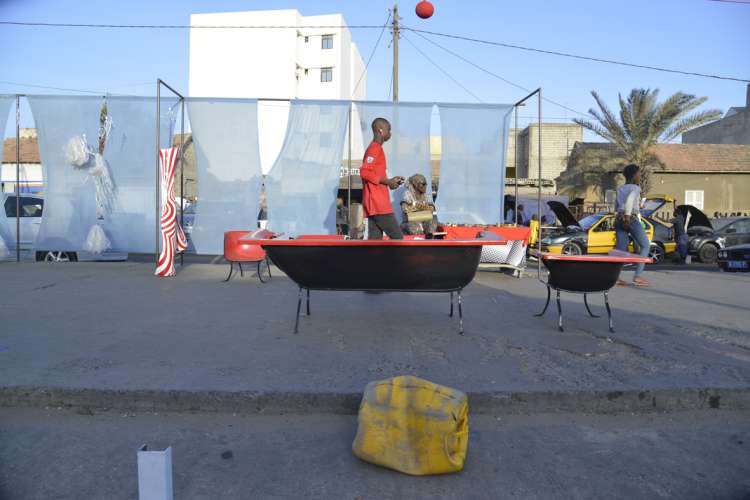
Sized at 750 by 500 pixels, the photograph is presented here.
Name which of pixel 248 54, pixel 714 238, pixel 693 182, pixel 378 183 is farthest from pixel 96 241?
pixel 248 54

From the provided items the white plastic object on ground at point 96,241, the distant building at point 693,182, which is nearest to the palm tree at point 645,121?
the distant building at point 693,182

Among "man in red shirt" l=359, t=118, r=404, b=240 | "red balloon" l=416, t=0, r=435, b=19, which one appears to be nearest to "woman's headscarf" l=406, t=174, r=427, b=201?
"man in red shirt" l=359, t=118, r=404, b=240

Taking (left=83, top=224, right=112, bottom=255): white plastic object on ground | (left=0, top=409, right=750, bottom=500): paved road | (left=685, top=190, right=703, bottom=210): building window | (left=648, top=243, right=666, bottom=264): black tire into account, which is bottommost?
(left=0, top=409, right=750, bottom=500): paved road

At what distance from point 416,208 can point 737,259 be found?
289 inches

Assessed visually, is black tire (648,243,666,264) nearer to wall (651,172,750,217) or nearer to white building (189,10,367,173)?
wall (651,172,750,217)

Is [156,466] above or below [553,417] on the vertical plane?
above

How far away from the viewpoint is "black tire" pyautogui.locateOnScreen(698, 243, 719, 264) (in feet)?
54.9

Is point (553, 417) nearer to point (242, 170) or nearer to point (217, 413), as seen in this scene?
point (217, 413)

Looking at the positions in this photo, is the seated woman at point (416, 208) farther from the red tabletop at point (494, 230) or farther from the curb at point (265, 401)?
the curb at point (265, 401)

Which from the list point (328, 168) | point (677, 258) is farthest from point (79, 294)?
point (677, 258)

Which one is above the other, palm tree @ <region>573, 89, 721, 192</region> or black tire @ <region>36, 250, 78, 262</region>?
palm tree @ <region>573, 89, 721, 192</region>

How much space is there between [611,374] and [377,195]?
291 centimetres

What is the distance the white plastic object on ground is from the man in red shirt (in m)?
6.75

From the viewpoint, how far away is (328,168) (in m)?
10.7
